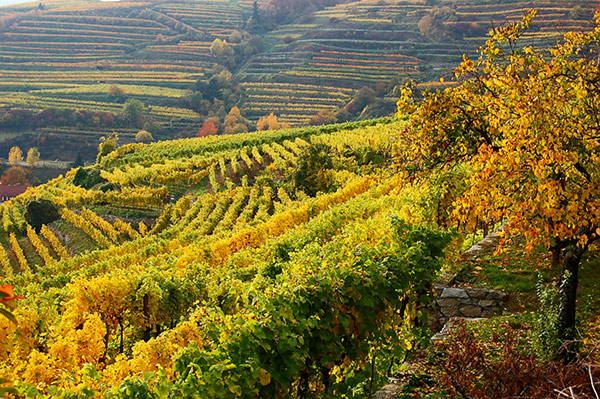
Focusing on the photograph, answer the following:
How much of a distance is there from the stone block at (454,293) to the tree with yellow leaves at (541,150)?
243 cm

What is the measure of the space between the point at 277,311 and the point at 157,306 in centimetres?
647

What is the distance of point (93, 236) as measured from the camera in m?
37.5

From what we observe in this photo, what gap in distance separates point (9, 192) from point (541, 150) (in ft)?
239

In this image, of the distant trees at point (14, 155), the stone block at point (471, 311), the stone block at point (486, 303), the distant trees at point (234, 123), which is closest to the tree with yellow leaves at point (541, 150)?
the stone block at point (486, 303)

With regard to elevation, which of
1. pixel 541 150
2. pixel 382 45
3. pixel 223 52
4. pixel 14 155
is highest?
pixel 541 150

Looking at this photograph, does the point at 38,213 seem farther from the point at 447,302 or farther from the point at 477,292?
the point at 477,292

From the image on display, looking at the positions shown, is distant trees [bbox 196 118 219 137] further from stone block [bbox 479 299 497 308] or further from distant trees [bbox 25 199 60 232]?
stone block [bbox 479 299 497 308]

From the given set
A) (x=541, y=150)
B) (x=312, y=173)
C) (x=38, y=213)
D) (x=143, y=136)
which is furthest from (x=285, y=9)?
(x=541, y=150)

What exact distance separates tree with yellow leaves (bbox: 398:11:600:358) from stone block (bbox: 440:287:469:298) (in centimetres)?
243

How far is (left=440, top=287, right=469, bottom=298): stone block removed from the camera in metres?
11.3

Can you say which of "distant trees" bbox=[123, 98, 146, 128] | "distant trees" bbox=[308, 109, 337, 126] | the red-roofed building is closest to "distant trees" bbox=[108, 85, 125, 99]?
"distant trees" bbox=[123, 98, 146, 128]

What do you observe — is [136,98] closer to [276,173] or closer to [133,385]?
[276,173]

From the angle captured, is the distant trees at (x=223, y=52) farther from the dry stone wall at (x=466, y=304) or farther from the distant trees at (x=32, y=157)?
the dry stone wall at (x=466, y=304)

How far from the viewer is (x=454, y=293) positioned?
11344mm
